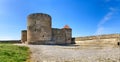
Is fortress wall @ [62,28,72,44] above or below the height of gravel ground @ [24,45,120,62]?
above

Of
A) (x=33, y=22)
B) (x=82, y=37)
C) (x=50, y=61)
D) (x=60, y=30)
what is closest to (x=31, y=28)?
(x=33, y=22)

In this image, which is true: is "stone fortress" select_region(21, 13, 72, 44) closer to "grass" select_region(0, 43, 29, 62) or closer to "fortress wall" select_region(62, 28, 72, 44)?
"fortress wall" select_region(62, 28, 72, 44)

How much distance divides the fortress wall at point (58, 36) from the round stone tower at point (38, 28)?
308cm

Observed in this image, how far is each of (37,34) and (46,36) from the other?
6.01 feet

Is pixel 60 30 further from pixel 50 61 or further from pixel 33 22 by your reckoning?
pixel 50 61

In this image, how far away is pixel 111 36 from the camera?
27.4m

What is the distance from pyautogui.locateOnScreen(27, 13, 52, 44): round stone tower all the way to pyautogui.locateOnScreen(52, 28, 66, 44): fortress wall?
308cm

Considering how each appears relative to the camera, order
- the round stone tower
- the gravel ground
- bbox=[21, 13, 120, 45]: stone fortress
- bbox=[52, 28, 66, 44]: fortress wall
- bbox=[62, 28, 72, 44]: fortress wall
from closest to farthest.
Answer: the gravel ground < bbox=[21, 13, 120, 45]: stone fortress < the round stone tower < bbox=[52, 28, 66, 44]: fortress wall < bbox=[62, 28, 72, 44]: fortress wall

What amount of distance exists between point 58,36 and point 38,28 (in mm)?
5681

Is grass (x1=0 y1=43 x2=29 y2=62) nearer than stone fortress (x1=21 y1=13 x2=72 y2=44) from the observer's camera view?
Yes

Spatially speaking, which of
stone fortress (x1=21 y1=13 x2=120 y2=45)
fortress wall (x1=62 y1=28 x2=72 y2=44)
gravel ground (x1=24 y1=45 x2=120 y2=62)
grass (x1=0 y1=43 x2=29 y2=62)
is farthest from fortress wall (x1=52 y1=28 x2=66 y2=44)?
grass (x1=0 y1=43 x2=29 y2=62)

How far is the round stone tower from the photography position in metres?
33.4

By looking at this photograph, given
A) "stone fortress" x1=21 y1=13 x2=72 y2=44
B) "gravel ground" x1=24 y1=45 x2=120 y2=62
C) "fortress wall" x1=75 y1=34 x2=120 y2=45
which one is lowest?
"gravel ground" x1=24 y1=45 x2=120 y2=62

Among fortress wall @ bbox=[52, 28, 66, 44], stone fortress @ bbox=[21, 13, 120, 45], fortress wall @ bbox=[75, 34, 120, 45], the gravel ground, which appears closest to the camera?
the gravel ground
